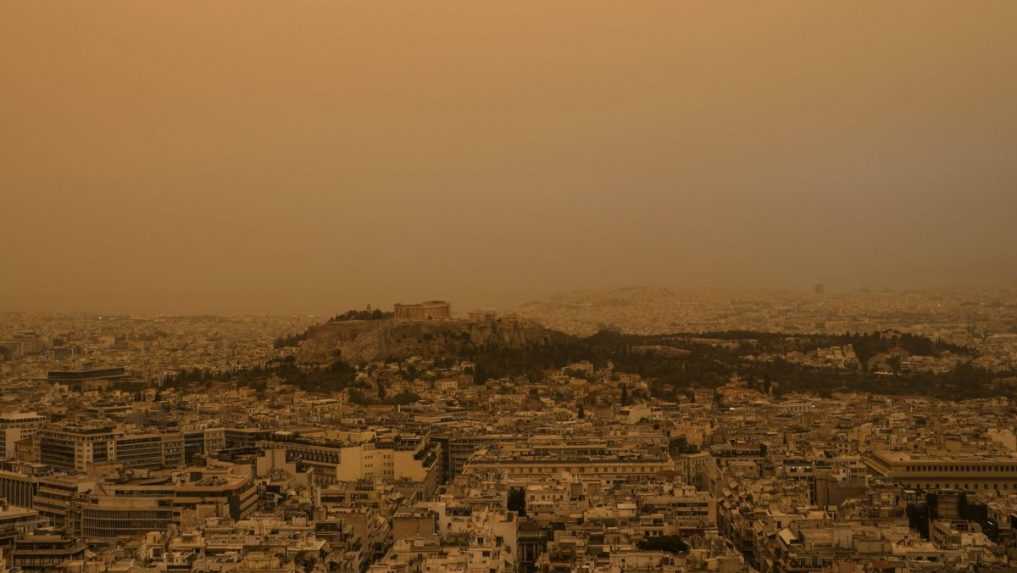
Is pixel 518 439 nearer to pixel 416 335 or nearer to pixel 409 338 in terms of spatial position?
pixel 409 338

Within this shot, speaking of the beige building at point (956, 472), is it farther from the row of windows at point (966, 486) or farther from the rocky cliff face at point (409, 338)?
the rocky cliff face at point (409, 338)

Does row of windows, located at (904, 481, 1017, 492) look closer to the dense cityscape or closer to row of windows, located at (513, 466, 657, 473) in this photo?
the dense cityscape

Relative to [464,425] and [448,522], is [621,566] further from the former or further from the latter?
[464,425]

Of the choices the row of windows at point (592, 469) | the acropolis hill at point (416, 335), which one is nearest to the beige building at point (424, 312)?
the acropolis hill at point (416, 335)

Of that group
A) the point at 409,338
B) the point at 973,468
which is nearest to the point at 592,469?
the point at 973,468

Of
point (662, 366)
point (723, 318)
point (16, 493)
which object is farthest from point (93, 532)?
point (723, 318)
